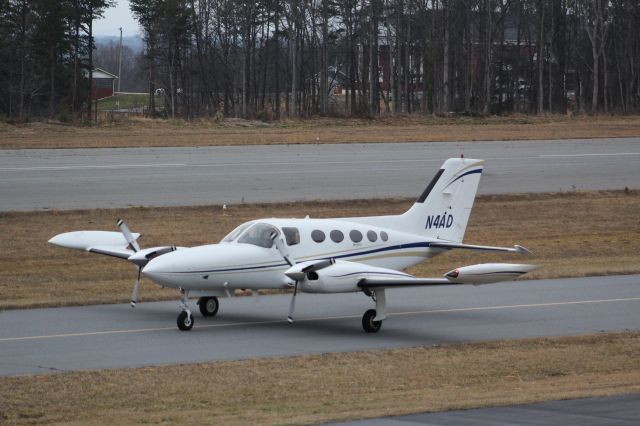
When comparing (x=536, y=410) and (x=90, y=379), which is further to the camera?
(x=90, y=379)

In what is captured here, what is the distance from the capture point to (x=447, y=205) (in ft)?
73.8

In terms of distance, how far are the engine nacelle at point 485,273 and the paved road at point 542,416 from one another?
4.69 m

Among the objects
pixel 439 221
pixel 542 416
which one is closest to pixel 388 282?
pixel 439 221

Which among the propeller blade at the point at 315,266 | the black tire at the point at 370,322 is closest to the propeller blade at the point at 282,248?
the propeller blade at the point at 315,266

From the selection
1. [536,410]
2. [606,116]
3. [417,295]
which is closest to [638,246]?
[417,295]

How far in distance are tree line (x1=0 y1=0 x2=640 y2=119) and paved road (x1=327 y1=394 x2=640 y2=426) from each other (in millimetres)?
60609

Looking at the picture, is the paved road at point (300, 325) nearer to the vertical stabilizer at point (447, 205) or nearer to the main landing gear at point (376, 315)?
the main landing gear at point (376, 315)

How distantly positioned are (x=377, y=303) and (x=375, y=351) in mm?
1767

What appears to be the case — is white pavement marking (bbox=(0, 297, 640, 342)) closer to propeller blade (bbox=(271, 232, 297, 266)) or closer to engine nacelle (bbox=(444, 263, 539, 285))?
propeller blade (bbox=(271, 232, 297, 266))

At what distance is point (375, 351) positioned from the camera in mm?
17109

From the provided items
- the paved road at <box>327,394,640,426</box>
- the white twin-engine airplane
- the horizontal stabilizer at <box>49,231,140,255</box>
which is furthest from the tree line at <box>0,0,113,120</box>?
the paved road at <box>327,394,640,426</box>

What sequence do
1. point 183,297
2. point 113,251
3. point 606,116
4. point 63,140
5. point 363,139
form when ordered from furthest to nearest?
1. point 606,116
2. point 363,139
3. point 63,140
4. point 113,251
5. point 183,297

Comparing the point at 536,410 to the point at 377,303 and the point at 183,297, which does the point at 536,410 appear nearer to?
the point at 377,303

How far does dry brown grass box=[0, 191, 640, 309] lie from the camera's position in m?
23.9
